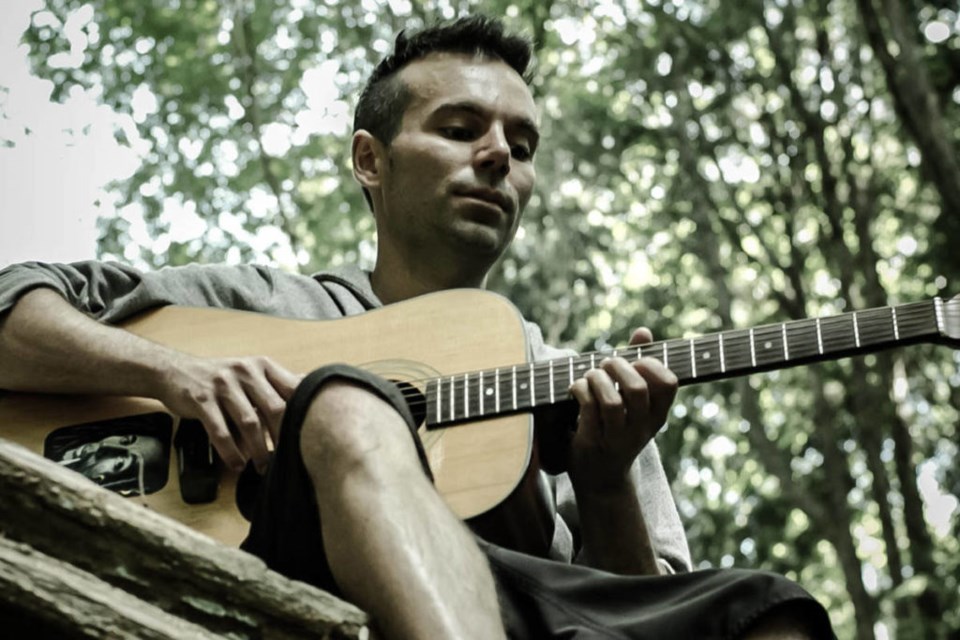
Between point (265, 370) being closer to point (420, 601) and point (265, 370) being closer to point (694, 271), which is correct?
→ point (420, 601)

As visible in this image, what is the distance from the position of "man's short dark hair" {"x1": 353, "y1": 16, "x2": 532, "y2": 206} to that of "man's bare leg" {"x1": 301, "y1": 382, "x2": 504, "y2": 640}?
2.03m

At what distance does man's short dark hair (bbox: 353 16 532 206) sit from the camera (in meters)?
3.75

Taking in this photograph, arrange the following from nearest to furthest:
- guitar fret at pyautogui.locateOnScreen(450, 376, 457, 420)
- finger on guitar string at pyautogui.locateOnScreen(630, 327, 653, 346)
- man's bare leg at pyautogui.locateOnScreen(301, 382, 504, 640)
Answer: man's bare leg at pyautogui.locateOnScreen(301, 382, 504, 640), guitar fret at pyautogui.locateOnScreen(450, 376, 457, 420), finger on guitar string at pyautogui.locateOnScreen(630, 327, 653, 346)

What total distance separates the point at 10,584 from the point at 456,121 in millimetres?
2329

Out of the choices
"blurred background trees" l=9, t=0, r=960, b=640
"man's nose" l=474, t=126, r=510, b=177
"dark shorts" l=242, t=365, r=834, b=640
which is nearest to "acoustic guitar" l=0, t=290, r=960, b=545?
"dark shorts" l=242, t=365, r=834, b=640

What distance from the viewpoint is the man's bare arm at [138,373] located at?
2457mm

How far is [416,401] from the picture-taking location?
2652 mm

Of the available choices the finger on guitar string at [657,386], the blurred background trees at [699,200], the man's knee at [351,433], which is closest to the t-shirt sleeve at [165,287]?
the finger on guitar string at [657,386]

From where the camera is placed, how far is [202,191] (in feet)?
31.8

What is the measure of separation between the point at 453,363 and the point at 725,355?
0.56 metres

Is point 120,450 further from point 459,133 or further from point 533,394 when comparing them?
point 459,133

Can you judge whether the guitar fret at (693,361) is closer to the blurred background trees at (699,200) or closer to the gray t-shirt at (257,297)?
the gray t-shirt at (257,297)

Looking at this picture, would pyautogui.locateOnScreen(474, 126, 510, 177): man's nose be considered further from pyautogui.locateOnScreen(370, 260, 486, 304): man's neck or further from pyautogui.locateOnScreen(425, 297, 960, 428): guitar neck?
pyautogui.locateOnScreen(425, 297, 960, 428): guitar neck

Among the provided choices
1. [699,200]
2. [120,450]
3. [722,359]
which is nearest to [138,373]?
[120,450]
